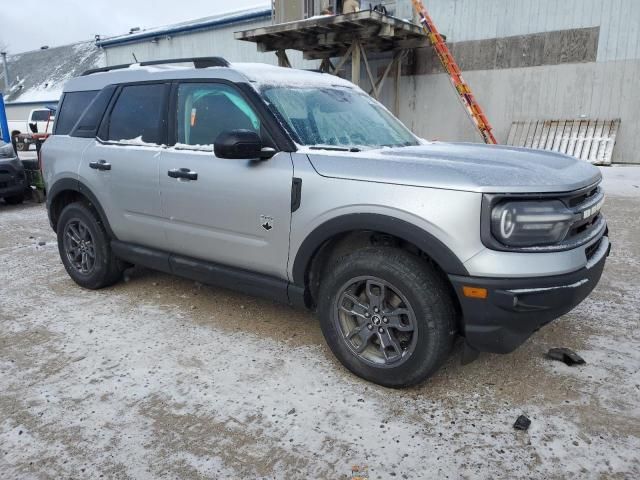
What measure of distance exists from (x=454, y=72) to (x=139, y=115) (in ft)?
36.3

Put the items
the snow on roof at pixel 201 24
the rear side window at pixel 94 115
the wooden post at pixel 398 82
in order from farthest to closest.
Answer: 1. the snow on roof at pixel 201 24
2. the wooden post at pixel 398 82
3. the rear side window at pixel 94 115

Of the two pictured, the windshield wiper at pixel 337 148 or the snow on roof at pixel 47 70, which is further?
the snow on roof at pixel 47 70

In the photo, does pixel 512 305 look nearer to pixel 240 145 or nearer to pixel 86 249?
pixel 240 145

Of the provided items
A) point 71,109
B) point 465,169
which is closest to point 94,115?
point 71,109

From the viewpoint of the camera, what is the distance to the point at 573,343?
339 centimetres

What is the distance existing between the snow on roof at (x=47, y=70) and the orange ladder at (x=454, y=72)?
2510 centimetres

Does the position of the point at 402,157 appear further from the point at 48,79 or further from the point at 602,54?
the point at 48,79

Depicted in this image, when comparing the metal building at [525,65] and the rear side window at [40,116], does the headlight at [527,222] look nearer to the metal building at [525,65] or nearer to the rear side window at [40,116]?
the metal building at [525,65]

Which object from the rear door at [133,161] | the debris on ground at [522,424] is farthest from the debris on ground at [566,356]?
the rear door at [133,161]

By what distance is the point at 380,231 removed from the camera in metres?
2.71

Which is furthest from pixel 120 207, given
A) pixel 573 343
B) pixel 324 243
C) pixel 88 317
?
pixel 573 343

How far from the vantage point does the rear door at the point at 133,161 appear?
12.6ft

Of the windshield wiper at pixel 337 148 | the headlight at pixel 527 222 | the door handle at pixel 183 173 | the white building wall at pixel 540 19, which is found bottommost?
the headlight at pixel 527 222

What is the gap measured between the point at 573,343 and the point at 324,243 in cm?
186
